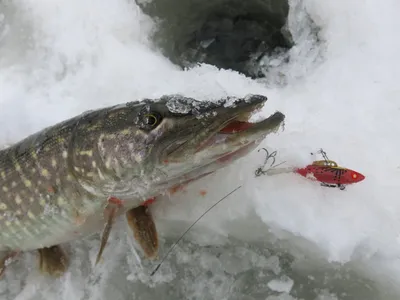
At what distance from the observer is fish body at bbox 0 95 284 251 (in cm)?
123

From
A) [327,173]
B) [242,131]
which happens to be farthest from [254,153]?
[242,131]

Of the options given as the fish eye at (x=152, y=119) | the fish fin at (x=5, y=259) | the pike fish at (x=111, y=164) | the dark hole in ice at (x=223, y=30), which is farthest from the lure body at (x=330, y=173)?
the fish fin at (x=5, y=259)

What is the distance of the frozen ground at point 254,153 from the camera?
1471 mm

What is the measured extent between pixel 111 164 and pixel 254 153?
1.67 feet

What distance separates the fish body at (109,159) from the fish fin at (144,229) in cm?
5

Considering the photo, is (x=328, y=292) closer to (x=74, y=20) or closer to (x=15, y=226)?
(x=15, y=226)

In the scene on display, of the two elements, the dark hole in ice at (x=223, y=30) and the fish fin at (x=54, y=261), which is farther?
the dark hole in ice at (x=223, y=30)

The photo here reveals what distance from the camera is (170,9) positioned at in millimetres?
2277

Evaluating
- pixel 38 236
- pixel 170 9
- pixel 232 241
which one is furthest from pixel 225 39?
pixel 38 236

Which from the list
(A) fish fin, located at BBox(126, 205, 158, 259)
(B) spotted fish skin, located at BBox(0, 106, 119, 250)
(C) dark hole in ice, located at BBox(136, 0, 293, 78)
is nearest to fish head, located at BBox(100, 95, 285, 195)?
(B) spotted fish skin, located at BBox(0, 106, 119, 250)

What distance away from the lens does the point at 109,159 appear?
1384 mm

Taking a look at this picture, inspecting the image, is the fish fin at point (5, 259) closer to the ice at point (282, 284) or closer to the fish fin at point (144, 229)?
the fish fin at point (144, 229)

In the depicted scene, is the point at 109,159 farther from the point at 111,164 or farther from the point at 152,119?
the point at 152,119

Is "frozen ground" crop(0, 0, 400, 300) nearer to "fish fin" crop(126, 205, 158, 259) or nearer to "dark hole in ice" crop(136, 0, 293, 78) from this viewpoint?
"fish fin" crop(126, 205, 158, 259)
